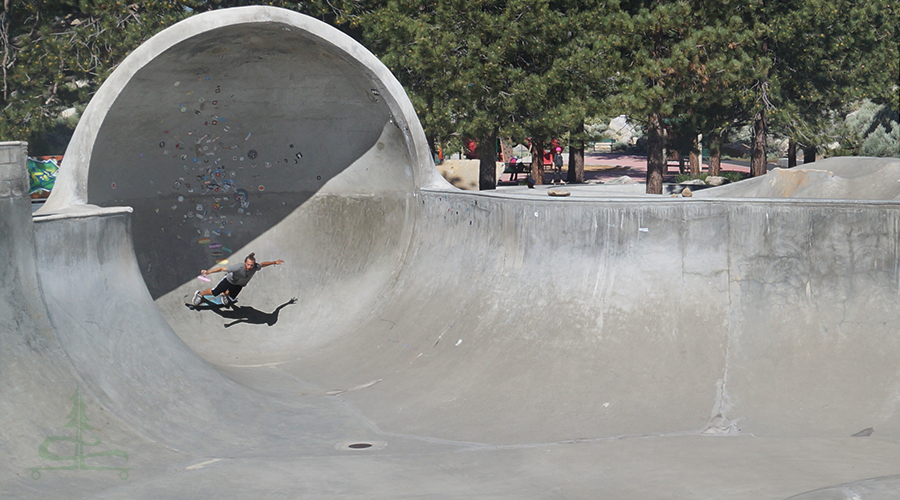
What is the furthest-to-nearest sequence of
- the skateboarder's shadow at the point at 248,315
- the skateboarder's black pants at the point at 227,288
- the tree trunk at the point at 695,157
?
the tree trunk at the point at 695,157
the skateboarder's shadow at the point at 248,315
the skateboarder's black pants at the point at 227,288

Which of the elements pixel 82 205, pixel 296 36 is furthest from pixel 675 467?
pixel 296 36

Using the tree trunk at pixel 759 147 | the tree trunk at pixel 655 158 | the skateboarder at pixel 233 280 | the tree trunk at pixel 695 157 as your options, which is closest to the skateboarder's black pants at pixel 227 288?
the skateboarder at pixel 233 280

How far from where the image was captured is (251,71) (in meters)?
12.3

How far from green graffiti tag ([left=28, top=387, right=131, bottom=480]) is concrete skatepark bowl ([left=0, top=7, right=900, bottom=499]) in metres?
0.02

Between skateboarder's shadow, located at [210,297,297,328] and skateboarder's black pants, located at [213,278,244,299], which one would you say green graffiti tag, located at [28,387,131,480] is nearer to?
skateboarder's black pants, located at [213,278,244,299]

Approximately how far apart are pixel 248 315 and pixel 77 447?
18.9ft

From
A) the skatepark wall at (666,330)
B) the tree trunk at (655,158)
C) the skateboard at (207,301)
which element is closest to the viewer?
the skatepark wall at (666,330)

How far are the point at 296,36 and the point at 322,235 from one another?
3.63m

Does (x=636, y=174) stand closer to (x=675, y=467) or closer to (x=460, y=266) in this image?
(x=460, y=266)

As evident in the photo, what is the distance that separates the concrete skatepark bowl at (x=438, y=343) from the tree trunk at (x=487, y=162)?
1022cm

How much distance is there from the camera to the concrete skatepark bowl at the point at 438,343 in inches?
279

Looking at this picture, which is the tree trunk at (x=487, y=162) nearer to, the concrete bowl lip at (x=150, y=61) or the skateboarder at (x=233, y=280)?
the skateboarder at (x=233, y=280)

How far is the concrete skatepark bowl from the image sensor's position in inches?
279

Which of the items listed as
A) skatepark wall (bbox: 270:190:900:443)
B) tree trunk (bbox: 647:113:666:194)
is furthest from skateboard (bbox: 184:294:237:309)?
tree trunk (bbox: 647:113:666:194)
